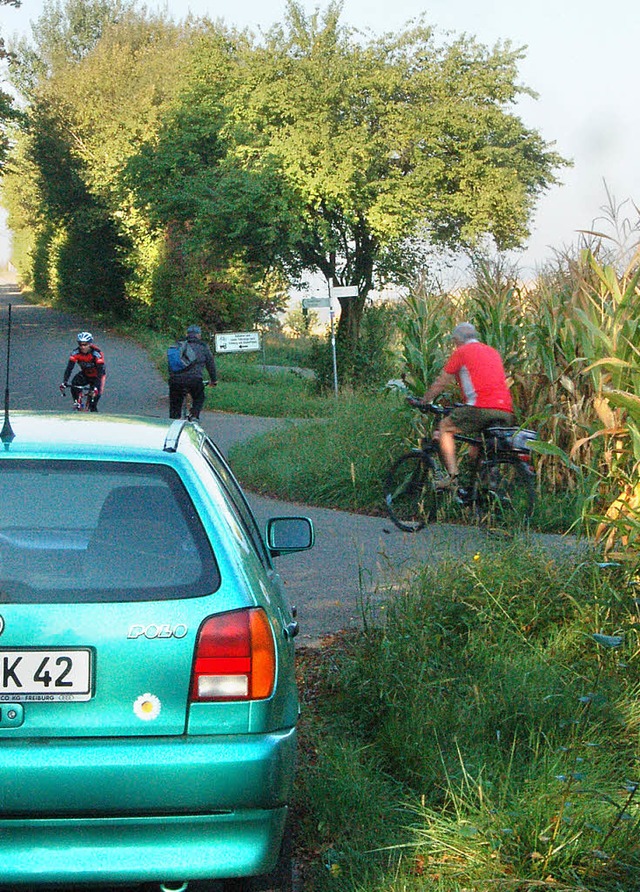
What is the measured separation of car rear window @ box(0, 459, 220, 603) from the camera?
11.8ft

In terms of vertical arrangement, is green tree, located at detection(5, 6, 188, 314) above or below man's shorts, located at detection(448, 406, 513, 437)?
above

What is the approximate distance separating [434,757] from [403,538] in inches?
247

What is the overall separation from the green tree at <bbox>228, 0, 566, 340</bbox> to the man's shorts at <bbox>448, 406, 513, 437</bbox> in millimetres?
21867

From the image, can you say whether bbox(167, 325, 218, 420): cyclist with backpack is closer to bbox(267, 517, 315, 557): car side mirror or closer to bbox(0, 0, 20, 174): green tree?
bbox(267, 517, 315, 557): car side mirror

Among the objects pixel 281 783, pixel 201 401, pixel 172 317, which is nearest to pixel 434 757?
pixel 281 783

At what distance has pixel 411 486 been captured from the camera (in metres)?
12.2

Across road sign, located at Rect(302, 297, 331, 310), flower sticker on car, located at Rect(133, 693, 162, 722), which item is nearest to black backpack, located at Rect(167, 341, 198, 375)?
road sign, located at Rect(302, 297, 331, 310)

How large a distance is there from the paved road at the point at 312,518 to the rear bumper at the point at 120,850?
115 inches

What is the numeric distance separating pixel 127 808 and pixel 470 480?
839 cm

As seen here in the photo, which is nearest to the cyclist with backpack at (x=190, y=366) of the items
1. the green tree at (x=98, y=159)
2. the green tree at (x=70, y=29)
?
the green tree at (x=98, y=159)

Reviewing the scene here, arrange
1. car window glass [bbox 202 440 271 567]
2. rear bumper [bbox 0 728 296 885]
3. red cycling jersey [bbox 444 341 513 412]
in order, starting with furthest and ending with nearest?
1. red cycling jersey [bbox 444 341 513 412]
2. car window glass [bbox 202 440 271 567]
3. rear bumper [bbox 0 728 296 885]

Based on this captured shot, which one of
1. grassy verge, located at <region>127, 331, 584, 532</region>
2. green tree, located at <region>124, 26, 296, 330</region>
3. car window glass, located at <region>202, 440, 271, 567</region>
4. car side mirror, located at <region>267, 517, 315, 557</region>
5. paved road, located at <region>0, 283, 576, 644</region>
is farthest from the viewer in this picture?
green tree, located at <region>124, 26, 296, 330</region>

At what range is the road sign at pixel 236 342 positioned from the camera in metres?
32.5

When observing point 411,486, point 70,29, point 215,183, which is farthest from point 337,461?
point 70,29
